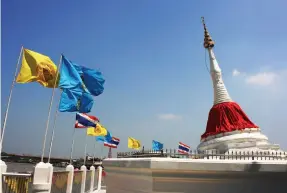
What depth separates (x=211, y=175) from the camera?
7773mm

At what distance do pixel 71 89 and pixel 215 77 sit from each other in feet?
58.3

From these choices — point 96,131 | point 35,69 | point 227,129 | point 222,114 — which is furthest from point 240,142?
point 35,69

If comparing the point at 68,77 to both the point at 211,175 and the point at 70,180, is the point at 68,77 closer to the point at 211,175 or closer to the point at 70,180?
the point at 70,180

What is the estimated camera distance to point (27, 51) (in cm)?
1250

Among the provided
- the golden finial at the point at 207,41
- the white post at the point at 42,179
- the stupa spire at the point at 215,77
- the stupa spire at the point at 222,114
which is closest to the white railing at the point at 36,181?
the white post at the point at 42,179

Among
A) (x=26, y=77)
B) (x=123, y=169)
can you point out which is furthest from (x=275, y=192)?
(x=26, y=77)

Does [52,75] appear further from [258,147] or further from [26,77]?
[258,147]

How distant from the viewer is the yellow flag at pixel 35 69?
481 inches

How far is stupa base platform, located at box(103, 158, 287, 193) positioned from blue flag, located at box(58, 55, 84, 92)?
7.55 meters

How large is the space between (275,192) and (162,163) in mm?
3566

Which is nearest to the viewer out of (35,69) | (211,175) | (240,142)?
(211,175)

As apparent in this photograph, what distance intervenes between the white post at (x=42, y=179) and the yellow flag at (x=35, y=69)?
4.06m

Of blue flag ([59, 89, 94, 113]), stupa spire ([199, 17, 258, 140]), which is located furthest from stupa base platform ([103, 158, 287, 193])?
stupa spire ([199, 17, 258, 140])

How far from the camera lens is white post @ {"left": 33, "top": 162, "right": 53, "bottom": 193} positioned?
1116cm
